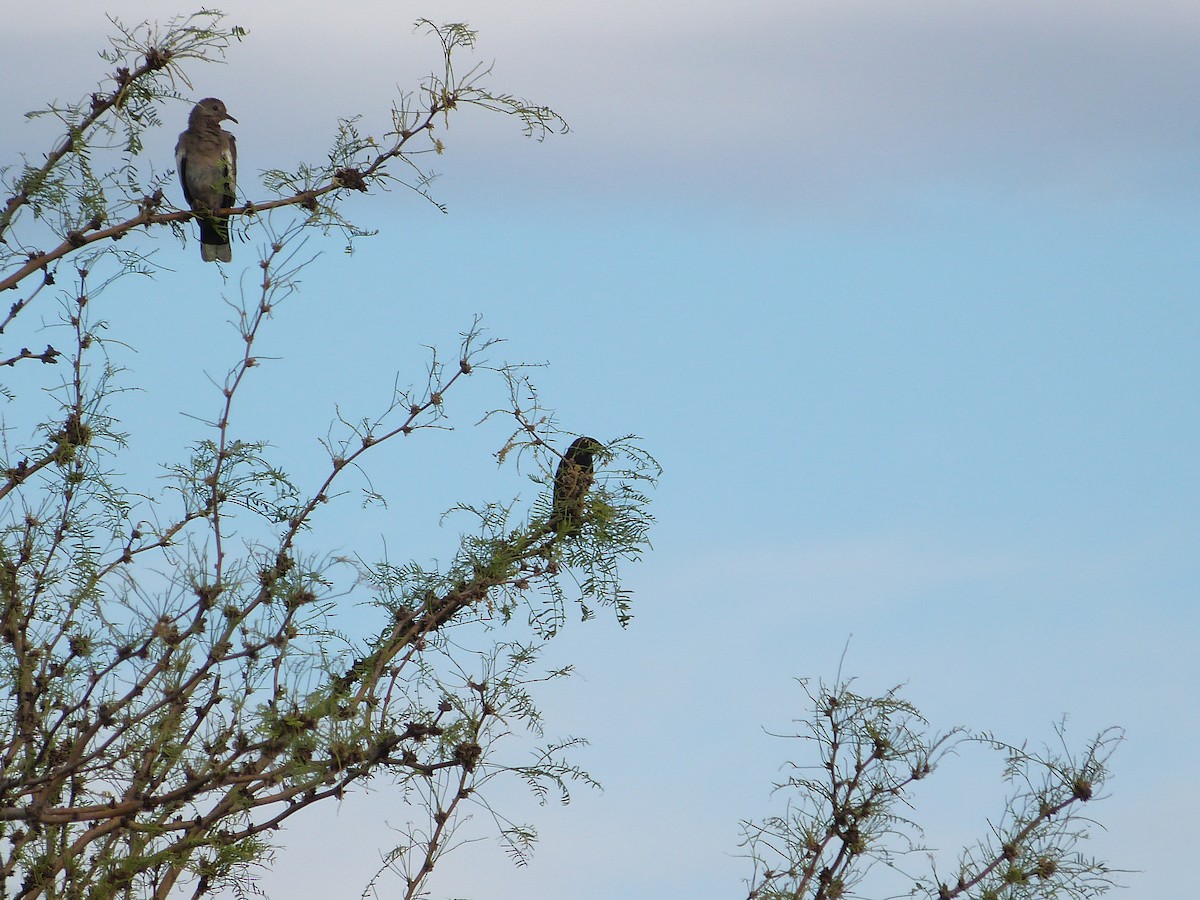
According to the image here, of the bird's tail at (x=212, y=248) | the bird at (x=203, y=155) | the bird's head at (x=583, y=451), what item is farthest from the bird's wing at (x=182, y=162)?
the bird's head at (x=583, y=451)

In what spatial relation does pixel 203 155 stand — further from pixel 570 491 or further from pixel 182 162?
pixel 570 491

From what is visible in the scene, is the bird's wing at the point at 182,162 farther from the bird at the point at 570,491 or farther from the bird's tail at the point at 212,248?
the bird at the point at 570,491

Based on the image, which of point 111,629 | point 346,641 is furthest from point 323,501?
point 111,629

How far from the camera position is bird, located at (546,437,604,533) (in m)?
4.64

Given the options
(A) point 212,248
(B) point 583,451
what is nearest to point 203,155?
(A) point 212,248

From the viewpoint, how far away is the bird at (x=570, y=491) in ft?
15.2

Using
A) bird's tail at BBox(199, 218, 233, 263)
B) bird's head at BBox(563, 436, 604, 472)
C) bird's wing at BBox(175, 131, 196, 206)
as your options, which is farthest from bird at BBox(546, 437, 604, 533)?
bird's wing at BBox(175, 131, 196, 206)

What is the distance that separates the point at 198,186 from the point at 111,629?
4.10 meters

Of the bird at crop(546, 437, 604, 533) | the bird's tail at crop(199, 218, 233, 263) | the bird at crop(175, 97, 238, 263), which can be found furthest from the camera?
the bird at crop(175, 97, 238, 263)

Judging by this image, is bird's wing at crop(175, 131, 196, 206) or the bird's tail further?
bird's wing at crop(175, 131, 196, 206)

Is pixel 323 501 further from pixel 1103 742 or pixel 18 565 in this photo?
pixel 1103 742

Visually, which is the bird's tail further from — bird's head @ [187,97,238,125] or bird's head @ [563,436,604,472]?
bird's head @ [563,436,604,472]

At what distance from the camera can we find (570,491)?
15.3 ft

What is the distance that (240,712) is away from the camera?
167 inches
